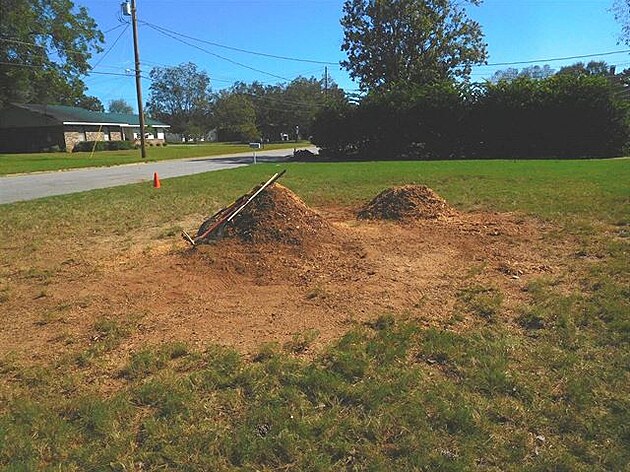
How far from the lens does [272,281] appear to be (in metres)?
5.30

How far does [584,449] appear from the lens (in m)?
2.51

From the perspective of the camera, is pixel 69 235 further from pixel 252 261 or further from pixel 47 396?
pixel 47 396

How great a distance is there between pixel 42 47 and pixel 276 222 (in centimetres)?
4551

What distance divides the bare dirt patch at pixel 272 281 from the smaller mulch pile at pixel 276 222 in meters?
0.01

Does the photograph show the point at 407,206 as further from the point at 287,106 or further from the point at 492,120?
the point at 287,106

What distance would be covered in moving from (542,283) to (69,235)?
6.86m

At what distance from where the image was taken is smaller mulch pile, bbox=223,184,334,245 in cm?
620

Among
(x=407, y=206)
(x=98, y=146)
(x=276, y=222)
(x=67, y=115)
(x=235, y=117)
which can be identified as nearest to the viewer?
(x=276, y=222)

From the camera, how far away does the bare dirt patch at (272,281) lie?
419cm

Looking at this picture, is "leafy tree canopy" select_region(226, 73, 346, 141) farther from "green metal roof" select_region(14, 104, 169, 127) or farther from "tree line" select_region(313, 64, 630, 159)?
"tree line" select_region(313, 64, 630, 159)

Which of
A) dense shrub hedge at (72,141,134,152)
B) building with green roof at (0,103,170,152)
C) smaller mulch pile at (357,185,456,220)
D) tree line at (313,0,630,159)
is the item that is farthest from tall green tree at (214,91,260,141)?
smaller mulch pile at (357,185,456,220)

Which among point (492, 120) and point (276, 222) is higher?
point (492, 120)

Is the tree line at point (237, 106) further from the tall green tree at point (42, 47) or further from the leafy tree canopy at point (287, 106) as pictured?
the tall green tree at point (42, 47)

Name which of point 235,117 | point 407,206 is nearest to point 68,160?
point 407,206
